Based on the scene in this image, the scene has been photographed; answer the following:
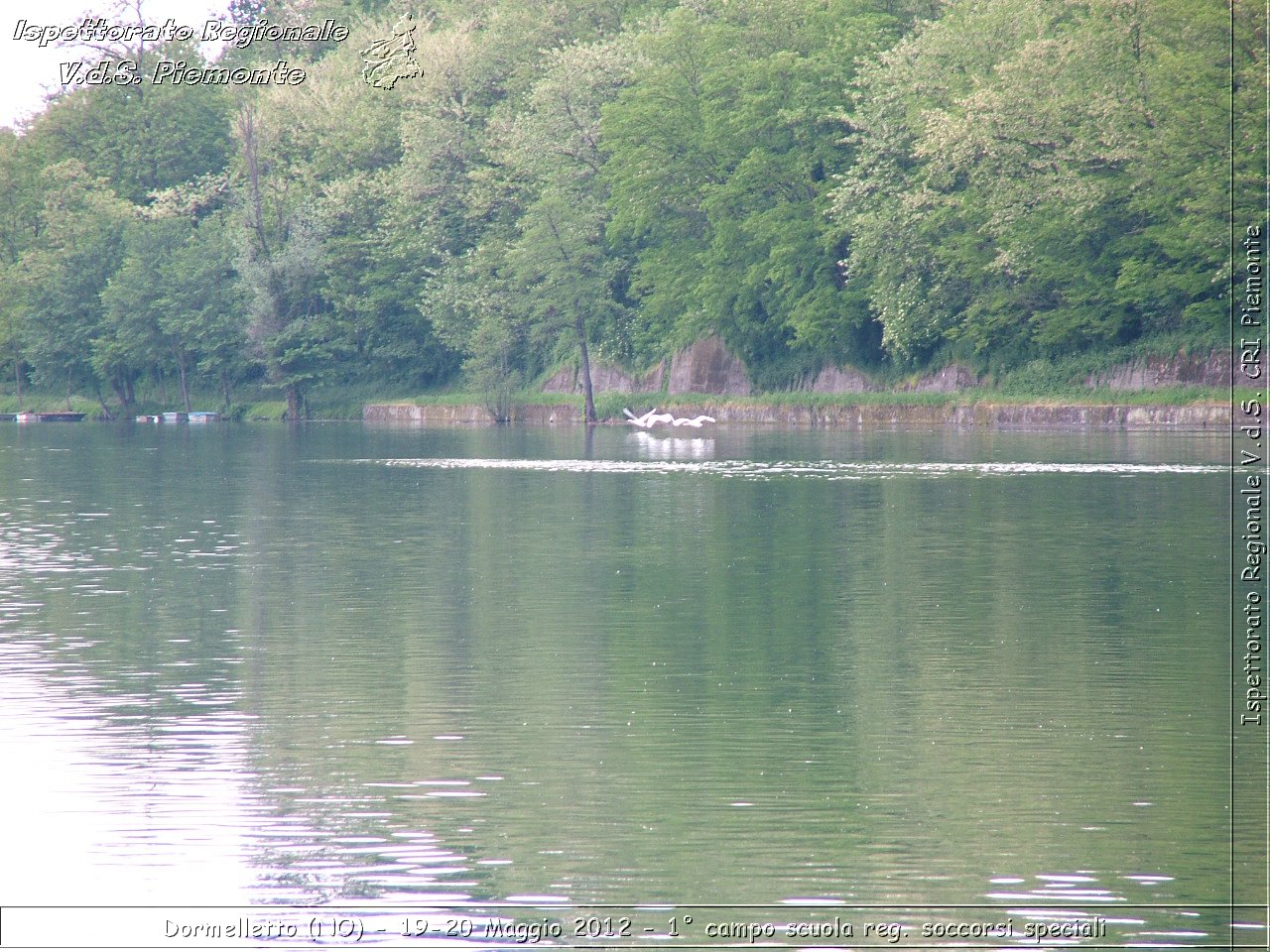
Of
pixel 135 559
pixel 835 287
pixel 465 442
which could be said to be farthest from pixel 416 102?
pixel 135 559

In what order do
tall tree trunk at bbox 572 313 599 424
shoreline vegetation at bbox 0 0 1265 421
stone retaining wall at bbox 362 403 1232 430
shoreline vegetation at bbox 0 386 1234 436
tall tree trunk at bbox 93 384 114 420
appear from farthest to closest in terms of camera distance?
tall tree trunk at bbox 93 384 114 420
tall tree trunk at bbox 572 313 599 424
shoreline vegetation at bbox 0 0 1265 421
shoreline vegetation at bbox 0 386 1234 436
stone retaining wall at bbox 362 403 1232 430

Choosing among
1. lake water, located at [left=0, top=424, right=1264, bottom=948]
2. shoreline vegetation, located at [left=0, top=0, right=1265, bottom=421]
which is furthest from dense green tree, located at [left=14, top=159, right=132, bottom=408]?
lake water, located at [left=0, top=424, right=1264, bottom=948]

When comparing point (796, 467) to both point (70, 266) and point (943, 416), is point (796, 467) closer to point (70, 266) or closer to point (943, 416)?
point (943, 416)

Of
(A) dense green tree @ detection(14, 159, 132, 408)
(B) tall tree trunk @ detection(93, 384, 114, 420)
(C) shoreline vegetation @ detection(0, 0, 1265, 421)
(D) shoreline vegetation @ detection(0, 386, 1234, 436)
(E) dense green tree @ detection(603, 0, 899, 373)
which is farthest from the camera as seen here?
(B) tall tree trunk @ detection(93, 384, 114, 420)

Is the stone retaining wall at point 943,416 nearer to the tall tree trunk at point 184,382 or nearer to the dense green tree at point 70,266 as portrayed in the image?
the tall tree trunk at point 184,382

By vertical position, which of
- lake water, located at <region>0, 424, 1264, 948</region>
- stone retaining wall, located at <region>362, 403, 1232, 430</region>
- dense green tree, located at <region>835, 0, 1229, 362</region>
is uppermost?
dense green tree, located at <region>835, 0, 1229, 362</region>

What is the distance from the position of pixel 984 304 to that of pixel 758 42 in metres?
16.7

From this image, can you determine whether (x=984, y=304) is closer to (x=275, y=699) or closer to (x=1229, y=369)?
(x=1229, y=369)

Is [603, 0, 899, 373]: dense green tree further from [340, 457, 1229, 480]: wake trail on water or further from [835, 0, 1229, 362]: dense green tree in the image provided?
[340, 457, 1229, 480]: wake trail on water

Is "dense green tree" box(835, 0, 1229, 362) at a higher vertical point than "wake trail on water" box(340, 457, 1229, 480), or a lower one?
higher

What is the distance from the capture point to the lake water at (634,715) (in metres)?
7.20

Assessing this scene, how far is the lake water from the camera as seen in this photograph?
7199 mm

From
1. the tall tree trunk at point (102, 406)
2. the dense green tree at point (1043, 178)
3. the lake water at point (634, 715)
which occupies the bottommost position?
the lake water at point (634, 715)

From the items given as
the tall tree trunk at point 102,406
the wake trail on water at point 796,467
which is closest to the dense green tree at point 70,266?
the tall tree trunk at point 102,406
